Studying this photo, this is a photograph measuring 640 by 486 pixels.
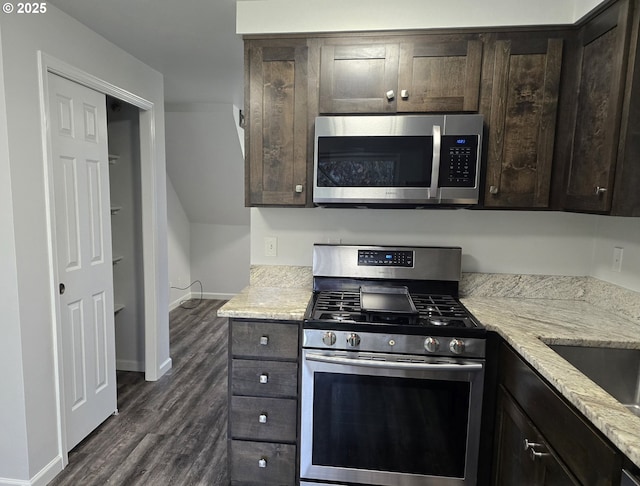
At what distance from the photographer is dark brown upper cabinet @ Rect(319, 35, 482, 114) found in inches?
71.8

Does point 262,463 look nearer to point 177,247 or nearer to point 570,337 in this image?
point 570,337

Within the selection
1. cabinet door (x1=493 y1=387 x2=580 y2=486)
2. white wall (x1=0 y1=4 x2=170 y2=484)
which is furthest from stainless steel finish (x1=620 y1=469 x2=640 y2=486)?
white wall (x1=0 y1=4 x2=170 y2=484)

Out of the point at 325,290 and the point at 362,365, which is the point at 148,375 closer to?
the point at 325,290

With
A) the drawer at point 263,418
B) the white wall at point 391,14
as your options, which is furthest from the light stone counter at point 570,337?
the white wall at point 391,14

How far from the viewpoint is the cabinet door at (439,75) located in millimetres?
1817

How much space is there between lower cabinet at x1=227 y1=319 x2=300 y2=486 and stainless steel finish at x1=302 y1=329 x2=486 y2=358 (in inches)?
4.9

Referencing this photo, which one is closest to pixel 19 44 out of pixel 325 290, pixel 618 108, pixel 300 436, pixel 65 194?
pixel 65 194

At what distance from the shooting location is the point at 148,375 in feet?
9.88

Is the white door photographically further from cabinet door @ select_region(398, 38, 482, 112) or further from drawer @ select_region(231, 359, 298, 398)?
cabinet door @ select_region(398, 38, 482, 112)

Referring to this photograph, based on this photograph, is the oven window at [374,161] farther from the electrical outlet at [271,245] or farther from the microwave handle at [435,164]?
the electrical outlet at [271,245]

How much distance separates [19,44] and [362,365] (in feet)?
6.98

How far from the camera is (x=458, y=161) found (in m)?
1.79

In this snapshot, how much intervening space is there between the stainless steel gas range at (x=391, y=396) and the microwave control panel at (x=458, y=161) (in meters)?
0.63

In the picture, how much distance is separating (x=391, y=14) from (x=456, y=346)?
1.62 m
